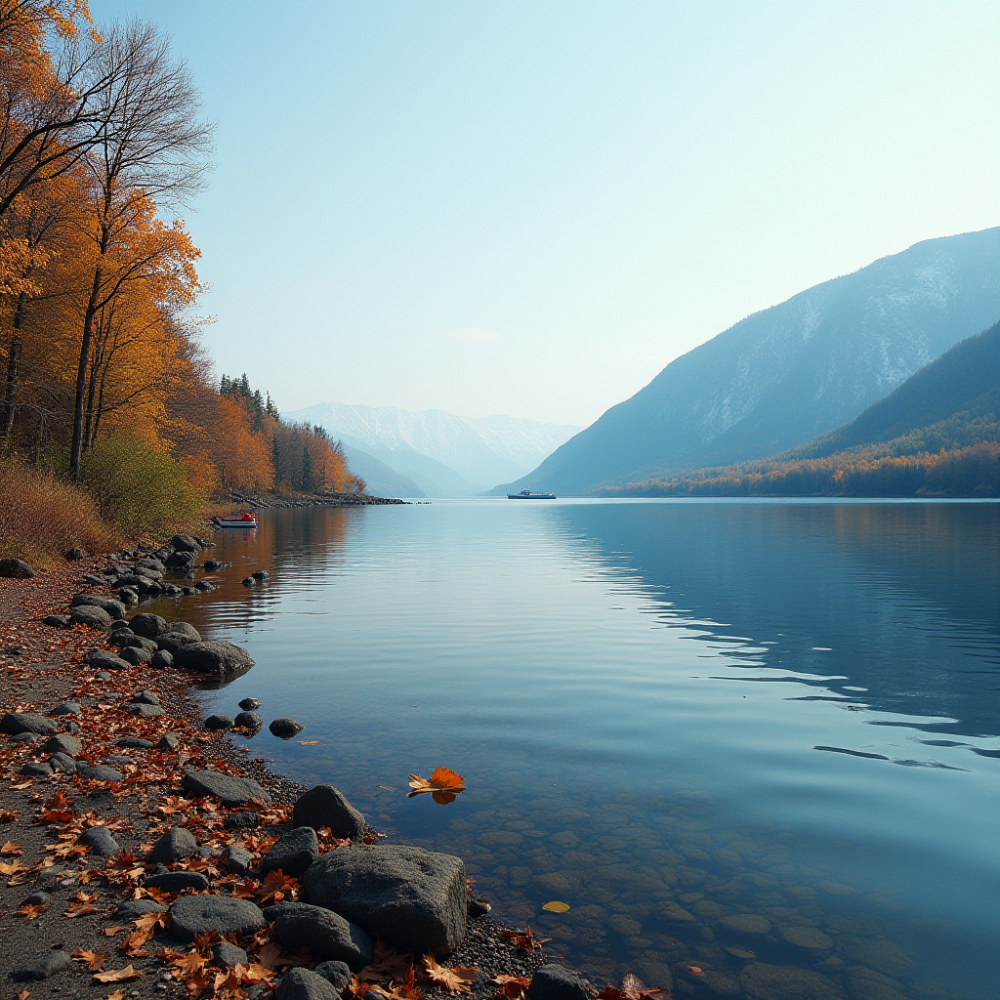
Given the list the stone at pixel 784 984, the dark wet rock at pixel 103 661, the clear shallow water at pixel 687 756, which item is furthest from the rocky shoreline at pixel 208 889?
the dark wet rock at pixel 103 661

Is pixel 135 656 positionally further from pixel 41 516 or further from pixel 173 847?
pixel 41 516

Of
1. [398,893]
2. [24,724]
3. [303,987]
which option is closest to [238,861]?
[398,893]

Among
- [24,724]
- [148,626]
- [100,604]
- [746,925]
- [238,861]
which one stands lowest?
[746,925]

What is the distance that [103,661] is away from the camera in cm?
1466

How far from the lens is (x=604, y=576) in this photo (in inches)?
1367

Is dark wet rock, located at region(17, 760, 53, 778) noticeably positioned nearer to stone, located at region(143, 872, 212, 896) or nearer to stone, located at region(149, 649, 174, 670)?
stone, located at region(143, 872, 212, 896)

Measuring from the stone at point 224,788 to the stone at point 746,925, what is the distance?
5665 millimetres

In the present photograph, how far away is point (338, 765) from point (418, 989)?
5612mm

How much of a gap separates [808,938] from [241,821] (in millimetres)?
6132

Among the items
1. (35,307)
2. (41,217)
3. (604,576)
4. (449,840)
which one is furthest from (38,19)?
(604,576)

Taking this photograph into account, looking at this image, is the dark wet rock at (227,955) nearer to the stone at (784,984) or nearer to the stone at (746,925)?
the stone at (784,984)

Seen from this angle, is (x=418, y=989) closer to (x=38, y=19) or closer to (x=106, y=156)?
(x=38, y=19)

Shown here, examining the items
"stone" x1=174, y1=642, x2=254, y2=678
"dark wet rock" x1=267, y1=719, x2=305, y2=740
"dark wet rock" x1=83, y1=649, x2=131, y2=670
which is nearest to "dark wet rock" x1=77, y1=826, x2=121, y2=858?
"dark wet rock" x1=267, y1=719, x2=305, y2=740

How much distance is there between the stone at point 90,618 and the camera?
59.1ft
